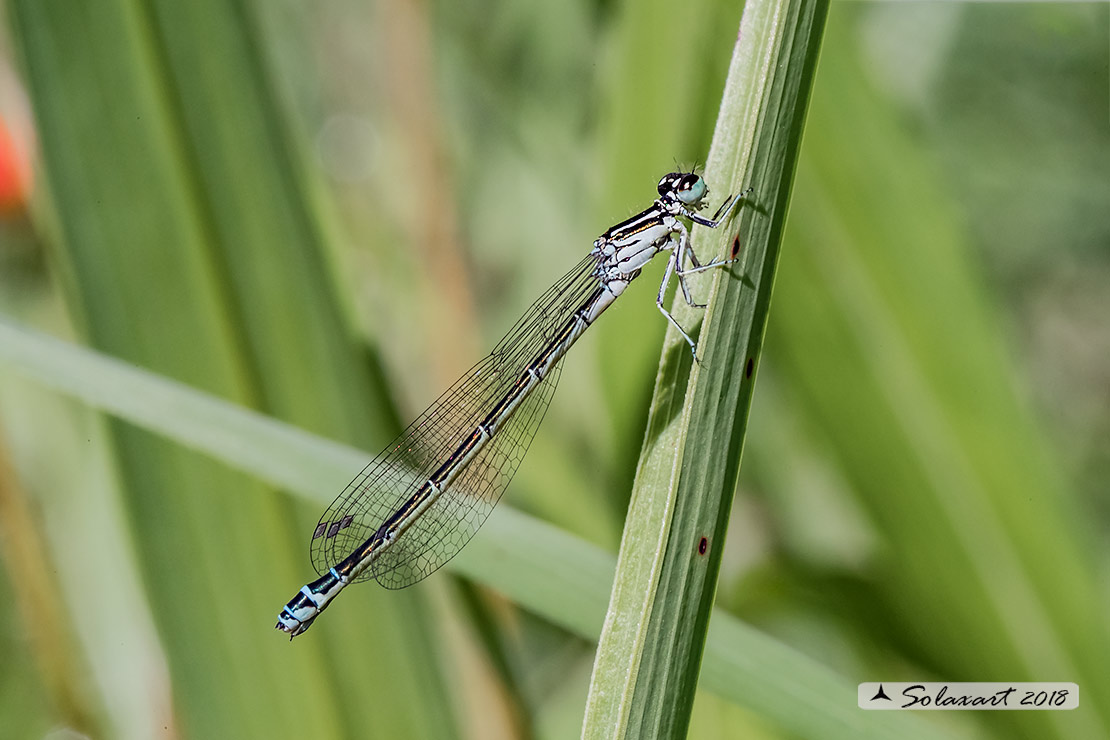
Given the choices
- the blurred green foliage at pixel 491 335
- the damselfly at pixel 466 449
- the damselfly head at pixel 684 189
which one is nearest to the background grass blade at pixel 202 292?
the blurred green foliage at pixel 491 335

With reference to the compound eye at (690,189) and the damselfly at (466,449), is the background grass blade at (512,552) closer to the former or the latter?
the damselfly at (466,449)

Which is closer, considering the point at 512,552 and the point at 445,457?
the point at 512,552

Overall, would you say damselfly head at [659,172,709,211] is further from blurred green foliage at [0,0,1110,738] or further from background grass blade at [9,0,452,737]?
background grass blade at [9,0,452,737]

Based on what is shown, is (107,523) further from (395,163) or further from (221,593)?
(395,163)

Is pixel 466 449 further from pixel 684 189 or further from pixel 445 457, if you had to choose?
pixel 684 189

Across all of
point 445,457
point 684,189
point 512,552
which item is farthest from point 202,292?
point 684,189

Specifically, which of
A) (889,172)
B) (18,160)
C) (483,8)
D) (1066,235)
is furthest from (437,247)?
(1066,235)
